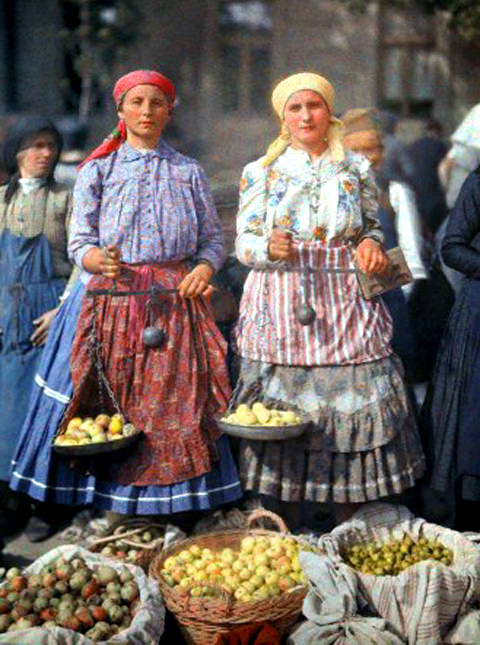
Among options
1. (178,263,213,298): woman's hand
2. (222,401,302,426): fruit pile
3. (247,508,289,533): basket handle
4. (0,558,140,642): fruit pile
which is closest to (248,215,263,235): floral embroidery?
(178,263,213,298): woman's hand

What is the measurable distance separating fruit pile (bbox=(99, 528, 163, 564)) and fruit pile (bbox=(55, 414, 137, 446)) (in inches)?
21.4

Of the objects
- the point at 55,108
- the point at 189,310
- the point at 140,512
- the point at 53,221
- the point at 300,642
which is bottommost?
the point at 300,642

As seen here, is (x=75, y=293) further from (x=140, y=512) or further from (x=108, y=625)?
(x=108, y=625)

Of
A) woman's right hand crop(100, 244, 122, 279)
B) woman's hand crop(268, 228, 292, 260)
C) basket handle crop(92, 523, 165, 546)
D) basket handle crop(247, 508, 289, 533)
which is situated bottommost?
basket handle crop(92, 523, 165, 546)

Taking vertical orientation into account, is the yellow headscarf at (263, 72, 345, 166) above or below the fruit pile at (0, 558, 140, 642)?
above

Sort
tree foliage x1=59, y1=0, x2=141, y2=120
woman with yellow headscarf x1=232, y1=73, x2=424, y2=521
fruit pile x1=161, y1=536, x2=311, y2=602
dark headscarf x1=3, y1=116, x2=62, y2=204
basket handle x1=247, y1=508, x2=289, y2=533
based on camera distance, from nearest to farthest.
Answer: fruit pile x1=161, y1=536, x2=311, y2=602
woman with yellow headscarf x1=232, y1=73, x2=424, y2=521
basket handle x1=247, y1=508, x2=289, y2=533
dark headscarf x1=3, y1=116, x2=62, y2=204
tree foliage x1=59, y1=0, x2=141, y2=120

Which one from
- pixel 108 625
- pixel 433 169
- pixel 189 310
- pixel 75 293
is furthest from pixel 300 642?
pixel 433 169

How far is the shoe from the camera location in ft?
18.0

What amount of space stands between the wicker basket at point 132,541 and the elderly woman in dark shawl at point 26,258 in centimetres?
79

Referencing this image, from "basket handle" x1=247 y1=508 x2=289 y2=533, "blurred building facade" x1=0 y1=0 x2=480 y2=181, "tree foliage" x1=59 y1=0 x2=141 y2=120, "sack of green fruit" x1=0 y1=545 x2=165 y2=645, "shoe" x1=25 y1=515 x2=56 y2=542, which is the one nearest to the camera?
"sack of green fruit" x1=0 y1=545 x2=165 y2=645

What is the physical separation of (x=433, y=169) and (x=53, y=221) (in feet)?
17.9

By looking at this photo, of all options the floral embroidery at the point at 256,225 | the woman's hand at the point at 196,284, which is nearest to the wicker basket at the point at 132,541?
the woman's hand at the point at 196,284

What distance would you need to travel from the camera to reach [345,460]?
4.70 metres

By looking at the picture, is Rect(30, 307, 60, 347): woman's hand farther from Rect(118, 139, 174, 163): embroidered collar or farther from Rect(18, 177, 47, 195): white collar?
Rect(118, 139, 174, 163): embroidered collar
